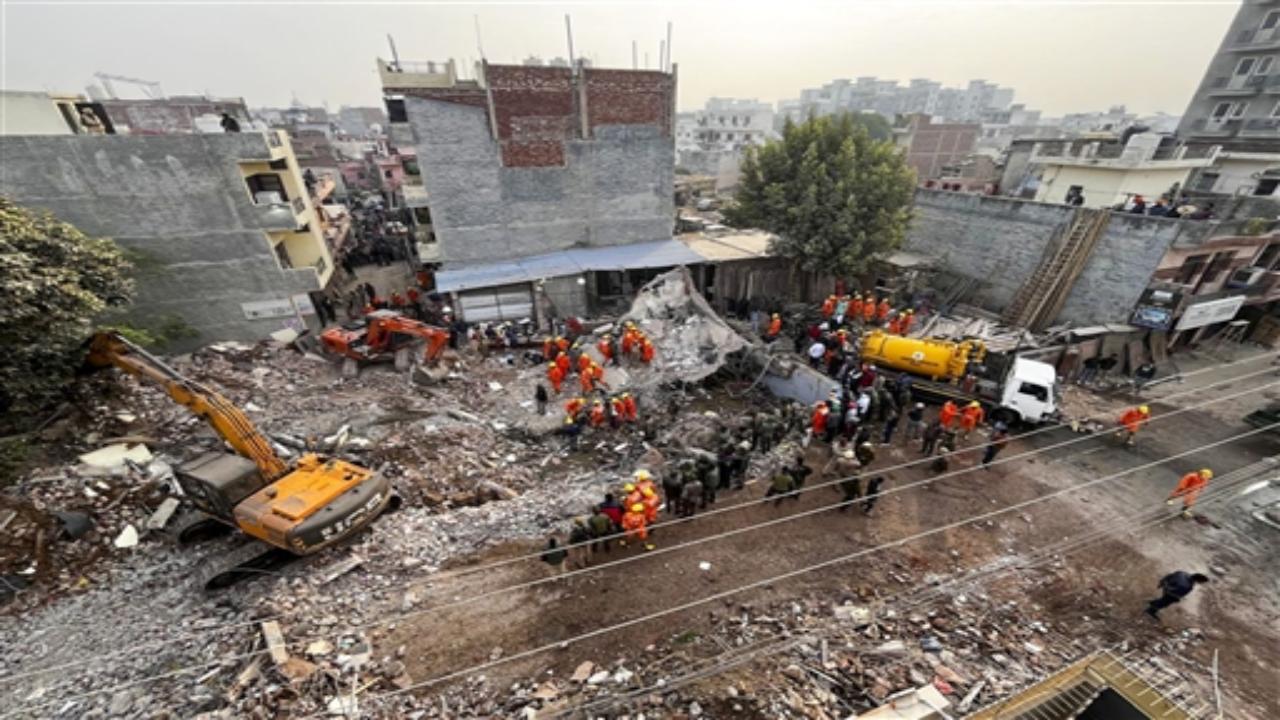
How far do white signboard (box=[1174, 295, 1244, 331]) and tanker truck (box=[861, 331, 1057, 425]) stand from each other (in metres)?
8.08

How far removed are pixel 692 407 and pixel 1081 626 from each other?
969 cm

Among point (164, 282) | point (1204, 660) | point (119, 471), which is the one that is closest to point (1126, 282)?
point (1204, 660)

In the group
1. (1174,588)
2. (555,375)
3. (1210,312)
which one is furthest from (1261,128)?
(555,375)

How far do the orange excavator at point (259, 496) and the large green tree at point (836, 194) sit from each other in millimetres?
17332

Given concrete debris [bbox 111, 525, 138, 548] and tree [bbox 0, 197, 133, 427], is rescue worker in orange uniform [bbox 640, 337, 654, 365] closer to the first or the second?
concrete debris [bbox 111, 525, 138, 548]

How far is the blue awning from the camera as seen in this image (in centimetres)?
2005

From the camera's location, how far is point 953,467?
501 inches

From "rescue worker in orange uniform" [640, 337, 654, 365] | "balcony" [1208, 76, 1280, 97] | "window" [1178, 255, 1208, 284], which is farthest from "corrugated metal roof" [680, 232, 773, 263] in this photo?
"balcony" [1208, 76, 1280, 97]

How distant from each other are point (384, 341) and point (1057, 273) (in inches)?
1008

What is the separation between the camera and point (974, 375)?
587 inches

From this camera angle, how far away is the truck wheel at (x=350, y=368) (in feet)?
52.9

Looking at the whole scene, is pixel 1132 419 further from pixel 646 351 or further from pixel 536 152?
pixel 536 152

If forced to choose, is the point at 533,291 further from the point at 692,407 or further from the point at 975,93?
the point at 975,93

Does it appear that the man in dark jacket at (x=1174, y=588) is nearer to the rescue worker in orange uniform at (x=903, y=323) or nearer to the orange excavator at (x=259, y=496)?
the rescue worker in orange uniform at (x=903, y=323)
